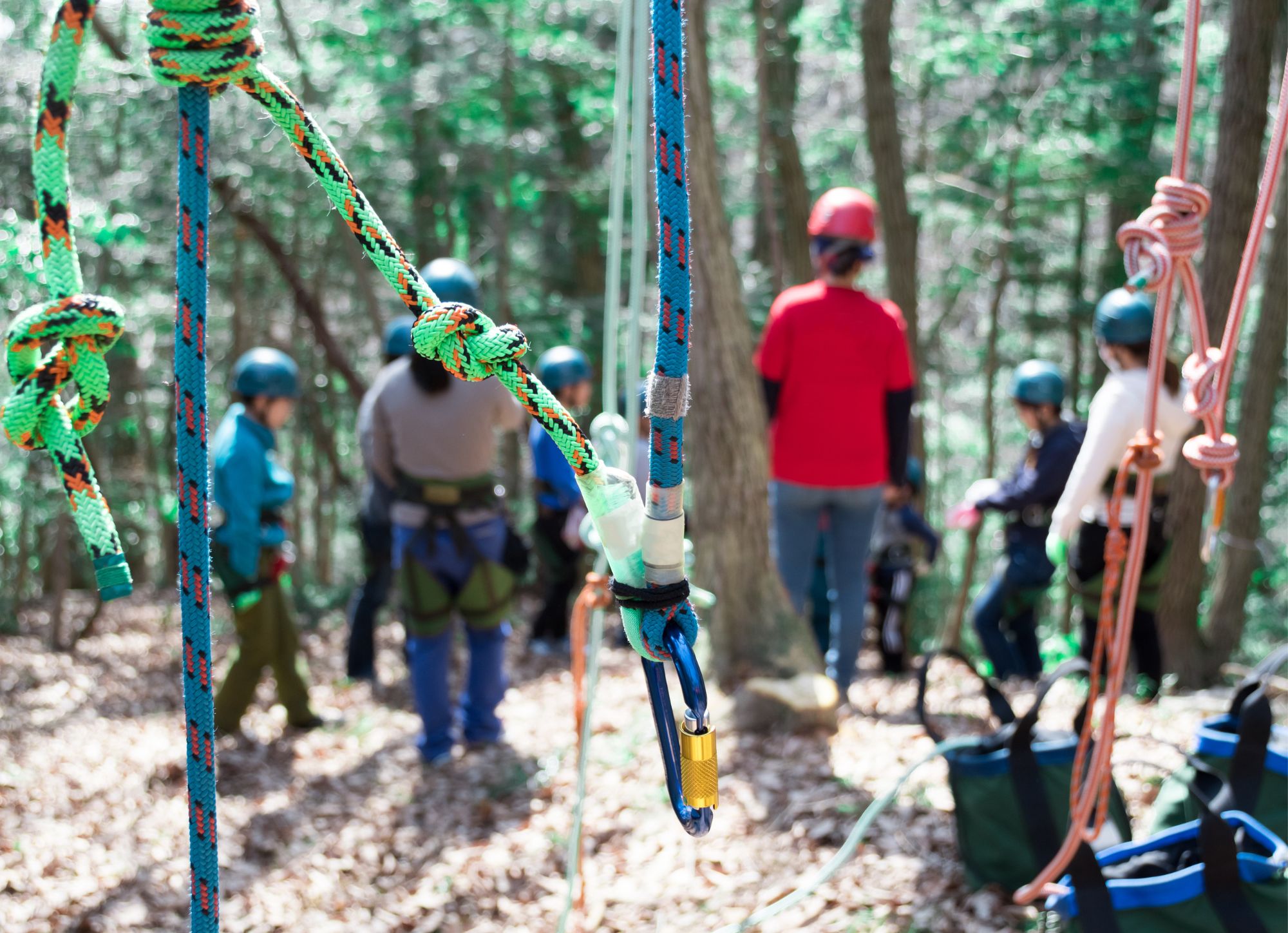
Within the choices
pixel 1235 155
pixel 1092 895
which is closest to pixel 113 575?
pixel 1092 895

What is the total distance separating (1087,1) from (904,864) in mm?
9277

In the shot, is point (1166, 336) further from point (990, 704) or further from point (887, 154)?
point (887, 154)

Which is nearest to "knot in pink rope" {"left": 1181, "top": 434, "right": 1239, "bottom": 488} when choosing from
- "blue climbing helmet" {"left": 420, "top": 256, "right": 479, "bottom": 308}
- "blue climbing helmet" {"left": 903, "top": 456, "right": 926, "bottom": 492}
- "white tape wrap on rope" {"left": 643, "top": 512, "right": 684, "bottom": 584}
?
"white tape wrap on rope" {"left": 643, "top": 512, "right": 684, "bottom": 584}

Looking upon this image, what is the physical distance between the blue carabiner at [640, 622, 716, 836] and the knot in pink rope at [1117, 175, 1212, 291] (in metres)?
1.55

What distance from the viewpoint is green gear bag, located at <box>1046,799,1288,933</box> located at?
2.20 m

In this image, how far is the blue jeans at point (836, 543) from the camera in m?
4.91

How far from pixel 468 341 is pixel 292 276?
30.5 ft

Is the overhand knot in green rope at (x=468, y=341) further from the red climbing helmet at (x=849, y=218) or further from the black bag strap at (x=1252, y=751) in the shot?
the red climbing helmet at (x=849, y=218)

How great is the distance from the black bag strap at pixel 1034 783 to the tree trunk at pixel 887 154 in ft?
22.0

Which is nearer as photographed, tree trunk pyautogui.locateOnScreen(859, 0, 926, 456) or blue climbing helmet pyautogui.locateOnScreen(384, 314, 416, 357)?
blue climbing helmet pyautogui.locateOnScreen(384, 314, 416, 357)

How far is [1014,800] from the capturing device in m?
2.89

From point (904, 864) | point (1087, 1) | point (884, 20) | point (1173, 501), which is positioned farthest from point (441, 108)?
point (904, 864)

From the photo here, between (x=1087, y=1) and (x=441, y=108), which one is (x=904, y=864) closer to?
(x=441, y=108)

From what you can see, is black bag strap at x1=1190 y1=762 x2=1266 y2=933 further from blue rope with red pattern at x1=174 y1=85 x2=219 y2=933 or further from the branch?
the branch
